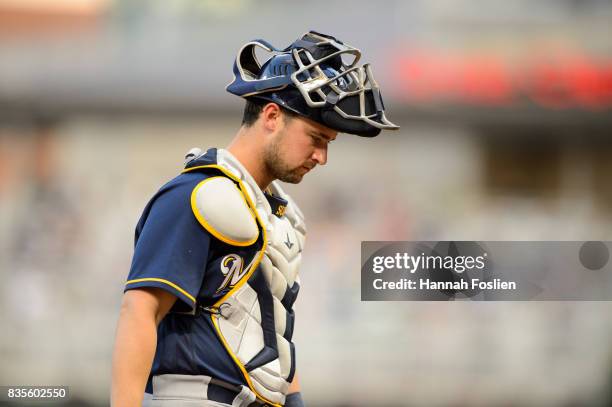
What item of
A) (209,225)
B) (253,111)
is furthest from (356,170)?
(209,225)

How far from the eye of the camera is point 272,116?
1964 millimetres

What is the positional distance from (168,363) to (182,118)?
794cm

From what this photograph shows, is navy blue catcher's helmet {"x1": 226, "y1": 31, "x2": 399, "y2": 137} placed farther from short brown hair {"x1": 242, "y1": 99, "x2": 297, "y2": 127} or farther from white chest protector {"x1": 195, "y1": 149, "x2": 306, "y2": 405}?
white chest protector {"x1": 195, "y1": 149, "x2": 306, "y2": 405}

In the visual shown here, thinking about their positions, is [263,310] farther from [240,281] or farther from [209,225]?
[209,225]

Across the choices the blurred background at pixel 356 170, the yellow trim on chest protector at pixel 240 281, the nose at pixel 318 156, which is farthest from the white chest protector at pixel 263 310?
the blurred background at pixel 356 170

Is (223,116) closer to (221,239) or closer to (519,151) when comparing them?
(519,151)

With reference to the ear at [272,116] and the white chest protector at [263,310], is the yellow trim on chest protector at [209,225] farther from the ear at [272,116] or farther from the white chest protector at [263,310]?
the ear at [272,116]

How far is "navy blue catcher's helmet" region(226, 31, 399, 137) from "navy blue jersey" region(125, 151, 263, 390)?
22 cm

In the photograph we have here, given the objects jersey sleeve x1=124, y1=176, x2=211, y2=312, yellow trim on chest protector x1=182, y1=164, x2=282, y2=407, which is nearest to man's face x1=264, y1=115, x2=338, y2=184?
yellow trim on chest protector x1=182, y1=164, x2=282, y2=407

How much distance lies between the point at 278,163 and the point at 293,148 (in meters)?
0.04

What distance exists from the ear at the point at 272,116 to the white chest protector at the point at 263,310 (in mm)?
102

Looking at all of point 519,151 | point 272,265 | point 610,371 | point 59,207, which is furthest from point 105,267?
point 272,265

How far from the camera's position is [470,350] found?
6.82 metres

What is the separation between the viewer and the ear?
6.42 feet
